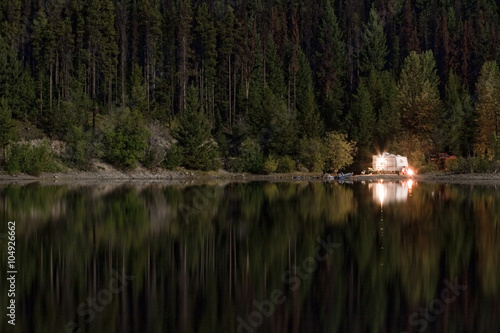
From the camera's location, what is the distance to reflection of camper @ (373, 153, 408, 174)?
10162cm

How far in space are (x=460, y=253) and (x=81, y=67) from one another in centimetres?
8827

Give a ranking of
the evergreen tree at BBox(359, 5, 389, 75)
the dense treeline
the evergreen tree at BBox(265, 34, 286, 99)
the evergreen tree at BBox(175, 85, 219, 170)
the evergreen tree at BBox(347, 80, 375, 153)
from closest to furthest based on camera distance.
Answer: the evergreen tree at BBox(175, 85, 219, 170) → the dense treeline → the evergreen tree at BBox(347, 80, 375, 153) → the evergreen tree at BBox(265, 34, 286, 99) → the evergreen tree at BBox(359, 5, 389, 75)

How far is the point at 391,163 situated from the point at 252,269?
76679 mm

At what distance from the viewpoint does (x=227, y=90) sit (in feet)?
406

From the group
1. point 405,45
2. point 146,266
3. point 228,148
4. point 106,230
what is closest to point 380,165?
point 228,148

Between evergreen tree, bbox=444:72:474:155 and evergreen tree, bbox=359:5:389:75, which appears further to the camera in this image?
evergreen tree, bbox=359:5:389:75

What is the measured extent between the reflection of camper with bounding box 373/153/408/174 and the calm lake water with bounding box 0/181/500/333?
167ft

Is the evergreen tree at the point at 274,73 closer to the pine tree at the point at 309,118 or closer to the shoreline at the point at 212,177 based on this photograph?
the pine tree at the point at 309,118

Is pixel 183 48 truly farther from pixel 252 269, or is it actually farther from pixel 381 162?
pixel 252 269

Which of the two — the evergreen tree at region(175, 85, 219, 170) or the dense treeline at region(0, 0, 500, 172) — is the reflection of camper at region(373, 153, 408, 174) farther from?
the evergreen tree at region(175, 85, 219, 170)

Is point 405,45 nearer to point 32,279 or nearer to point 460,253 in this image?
point 460,253

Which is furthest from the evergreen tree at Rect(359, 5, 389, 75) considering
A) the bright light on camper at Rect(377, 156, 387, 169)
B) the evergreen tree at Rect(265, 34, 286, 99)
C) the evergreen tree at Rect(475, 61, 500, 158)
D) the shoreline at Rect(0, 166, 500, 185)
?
the shoreline at Rect(0, 166, 500, 185)

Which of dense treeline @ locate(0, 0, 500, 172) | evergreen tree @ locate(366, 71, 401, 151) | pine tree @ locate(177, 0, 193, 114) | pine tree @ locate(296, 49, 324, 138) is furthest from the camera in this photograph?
pine tree @ locate(177, 0, 193, 114)

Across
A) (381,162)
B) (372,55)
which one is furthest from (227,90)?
(381,162)
